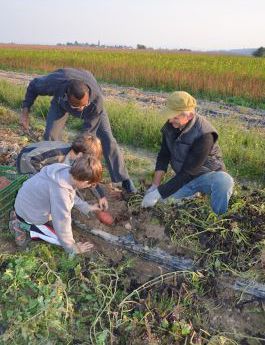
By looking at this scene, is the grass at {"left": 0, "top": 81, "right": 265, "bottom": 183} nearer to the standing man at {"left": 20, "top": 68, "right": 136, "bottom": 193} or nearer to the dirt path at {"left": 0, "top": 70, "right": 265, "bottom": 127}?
the standing man at {"left": 20, "top": 68, "right": 136, "bottom": 193}

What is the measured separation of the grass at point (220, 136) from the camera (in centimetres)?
532

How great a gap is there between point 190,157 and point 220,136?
251cm

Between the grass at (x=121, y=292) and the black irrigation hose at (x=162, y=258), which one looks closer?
the grass at (x=121, y=292)

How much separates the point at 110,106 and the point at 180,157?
3.94m

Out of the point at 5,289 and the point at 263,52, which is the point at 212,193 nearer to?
the point at 5,289

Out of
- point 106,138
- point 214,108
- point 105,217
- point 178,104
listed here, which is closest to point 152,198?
point 105,217

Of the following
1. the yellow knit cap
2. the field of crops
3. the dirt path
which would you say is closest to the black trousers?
the yellow knit cap

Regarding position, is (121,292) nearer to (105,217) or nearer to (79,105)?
(105,217)

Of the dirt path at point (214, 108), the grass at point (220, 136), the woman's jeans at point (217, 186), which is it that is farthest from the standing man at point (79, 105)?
the dirt path at point (214, 108)

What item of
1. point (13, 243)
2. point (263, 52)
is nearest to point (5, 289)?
point (13, 243)

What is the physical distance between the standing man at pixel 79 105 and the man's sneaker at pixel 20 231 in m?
1.15

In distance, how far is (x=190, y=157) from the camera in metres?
3.52

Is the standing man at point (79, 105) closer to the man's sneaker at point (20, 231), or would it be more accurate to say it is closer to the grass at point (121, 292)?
the grass at point (121, 292)

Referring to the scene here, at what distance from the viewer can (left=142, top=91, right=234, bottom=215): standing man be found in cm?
339
